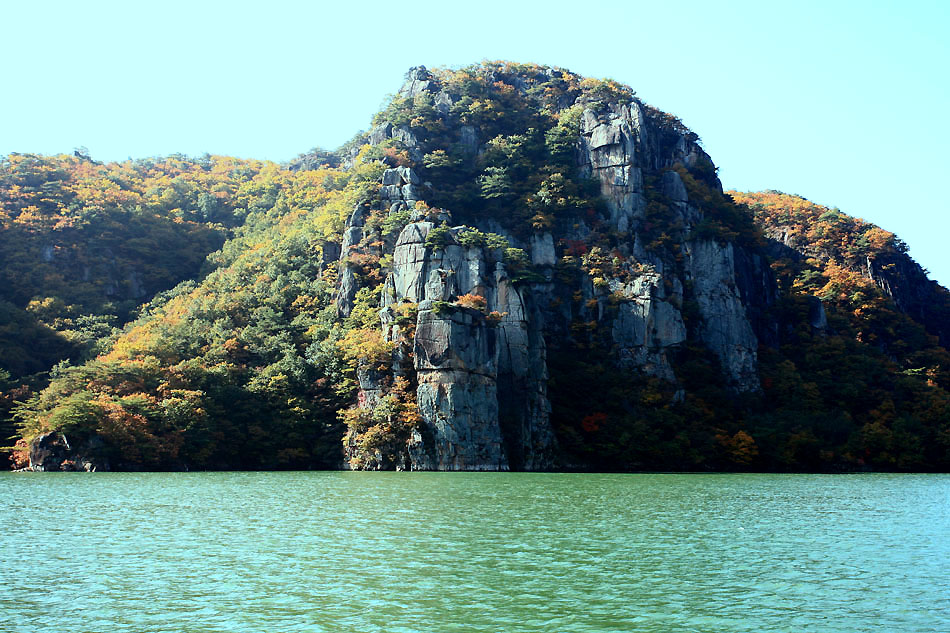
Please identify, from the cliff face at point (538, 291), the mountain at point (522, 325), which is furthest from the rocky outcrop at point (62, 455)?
the cliff face at point (538, 291)

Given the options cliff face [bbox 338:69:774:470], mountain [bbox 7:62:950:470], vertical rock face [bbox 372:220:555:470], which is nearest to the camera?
vertical rock face [bbox 372:220:555:470]

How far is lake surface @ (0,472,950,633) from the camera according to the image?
12375 mm

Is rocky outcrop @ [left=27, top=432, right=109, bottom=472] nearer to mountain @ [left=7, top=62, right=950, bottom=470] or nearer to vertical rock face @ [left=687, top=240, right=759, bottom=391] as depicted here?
mountain @ [left=7, top=62, right=950, bottom=470]

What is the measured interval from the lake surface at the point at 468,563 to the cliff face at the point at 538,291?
21.5 metres

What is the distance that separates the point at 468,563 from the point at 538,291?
52.9 metres

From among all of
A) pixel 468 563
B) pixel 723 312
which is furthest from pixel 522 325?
pixel 468 563

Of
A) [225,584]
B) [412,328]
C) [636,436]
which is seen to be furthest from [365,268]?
[225,584]

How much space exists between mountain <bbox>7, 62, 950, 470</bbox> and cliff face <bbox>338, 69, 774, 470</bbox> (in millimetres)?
208

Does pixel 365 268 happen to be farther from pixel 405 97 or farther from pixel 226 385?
pixel 405 97

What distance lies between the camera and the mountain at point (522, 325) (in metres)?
52.0

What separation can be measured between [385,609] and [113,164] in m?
111

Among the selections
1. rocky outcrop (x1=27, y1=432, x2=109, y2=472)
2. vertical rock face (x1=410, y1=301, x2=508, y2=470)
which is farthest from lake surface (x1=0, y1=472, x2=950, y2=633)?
vertical rock face (x1=410, y1=301, x2=508, y2=470)

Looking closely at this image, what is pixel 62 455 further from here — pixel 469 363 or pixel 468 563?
pixel 468 563

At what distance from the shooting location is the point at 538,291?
6869 centimetres
